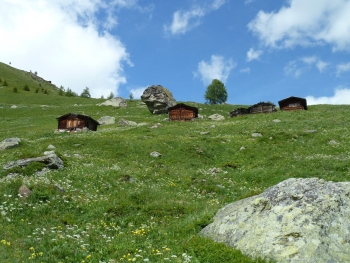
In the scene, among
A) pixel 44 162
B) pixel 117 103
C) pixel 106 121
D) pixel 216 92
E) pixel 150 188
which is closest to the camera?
pixel 150 188

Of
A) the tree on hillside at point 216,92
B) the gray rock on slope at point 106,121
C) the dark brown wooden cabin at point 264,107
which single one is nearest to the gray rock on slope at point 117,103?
the gray rock on slope at point 106,121

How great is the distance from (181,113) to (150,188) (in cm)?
5006

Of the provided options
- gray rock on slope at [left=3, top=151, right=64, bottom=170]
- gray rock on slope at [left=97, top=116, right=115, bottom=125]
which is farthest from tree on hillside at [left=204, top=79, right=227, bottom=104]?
gray rock on slope at [left=3, top=151, right=64, bottom=170]

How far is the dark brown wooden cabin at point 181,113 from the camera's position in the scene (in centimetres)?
6856

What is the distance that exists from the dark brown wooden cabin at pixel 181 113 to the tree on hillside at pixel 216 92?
79.7 meters

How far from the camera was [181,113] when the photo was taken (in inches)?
2709

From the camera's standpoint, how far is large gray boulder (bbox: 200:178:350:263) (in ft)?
29.1

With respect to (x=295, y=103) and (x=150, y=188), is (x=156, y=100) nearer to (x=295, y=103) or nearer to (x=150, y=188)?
(x=295, y=103)

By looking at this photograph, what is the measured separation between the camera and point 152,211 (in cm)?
1484

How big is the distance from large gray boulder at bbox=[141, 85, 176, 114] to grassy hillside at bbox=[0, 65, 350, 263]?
1268 inches

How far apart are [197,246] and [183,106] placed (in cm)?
5946

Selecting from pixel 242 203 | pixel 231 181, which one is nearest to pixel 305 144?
pixel 231 181

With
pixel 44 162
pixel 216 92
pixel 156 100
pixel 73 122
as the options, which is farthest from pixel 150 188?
pixel 216 92

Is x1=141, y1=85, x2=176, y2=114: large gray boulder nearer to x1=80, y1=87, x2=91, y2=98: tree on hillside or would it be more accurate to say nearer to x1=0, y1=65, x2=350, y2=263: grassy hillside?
x1=0, y1=65, x2=350, y2=263: grassy hillside
